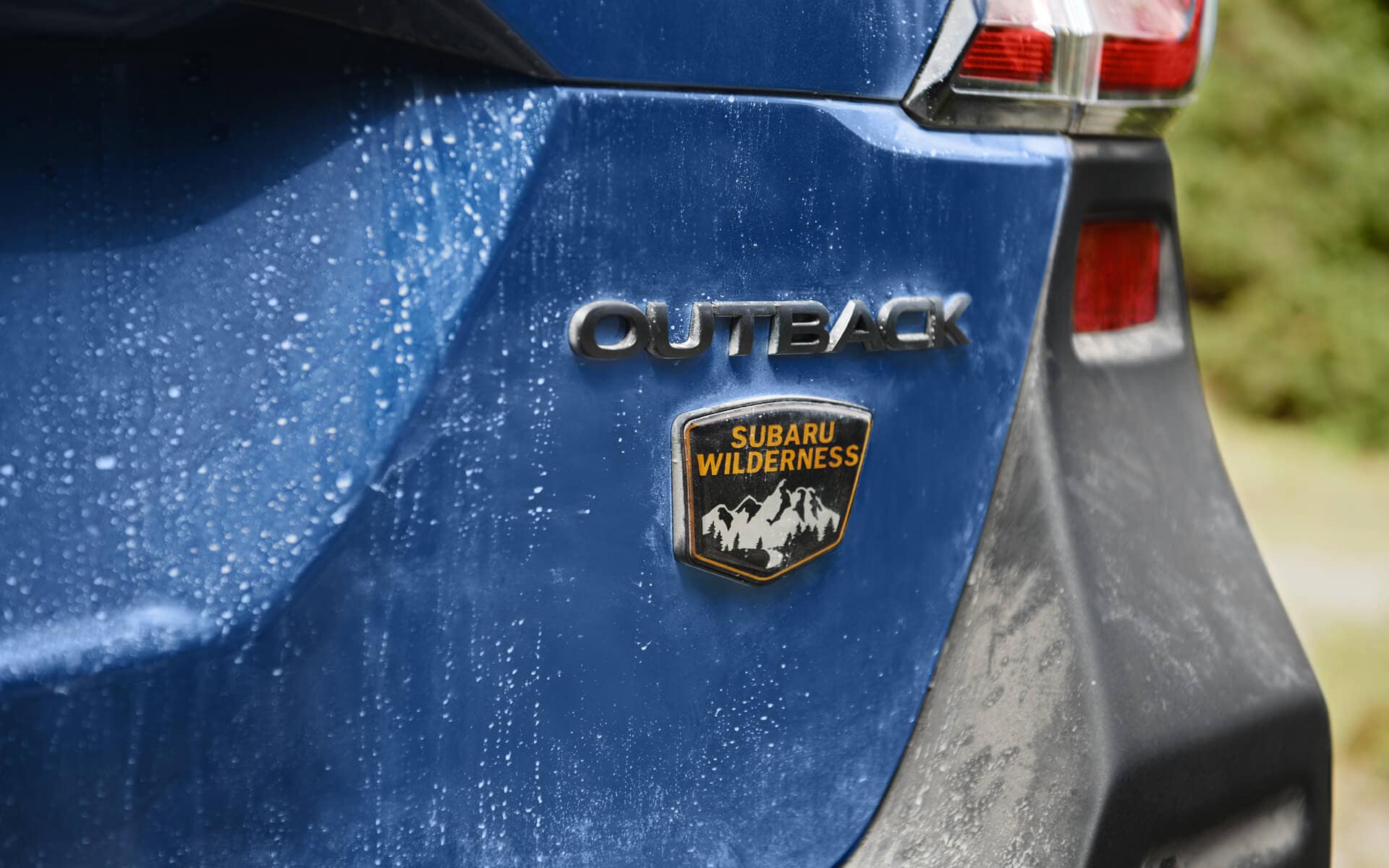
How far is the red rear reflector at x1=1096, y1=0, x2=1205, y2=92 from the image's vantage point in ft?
3.72

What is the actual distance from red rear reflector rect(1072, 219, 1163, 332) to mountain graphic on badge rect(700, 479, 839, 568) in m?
0.36

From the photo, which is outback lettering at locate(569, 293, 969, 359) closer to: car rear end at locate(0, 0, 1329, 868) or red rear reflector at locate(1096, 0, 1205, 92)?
car rear end at locate(0, 0, 1329, 868)

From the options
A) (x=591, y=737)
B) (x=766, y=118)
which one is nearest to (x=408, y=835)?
(x=591, y=737)

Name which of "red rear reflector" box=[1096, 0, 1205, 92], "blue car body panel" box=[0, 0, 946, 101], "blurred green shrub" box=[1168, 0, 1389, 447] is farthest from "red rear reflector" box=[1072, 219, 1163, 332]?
"blurred green shrub" box=[1168, 0, 1389, 447]

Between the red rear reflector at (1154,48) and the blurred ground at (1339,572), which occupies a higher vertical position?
the red rear reflector at (1154,48)

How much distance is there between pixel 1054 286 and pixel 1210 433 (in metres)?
0.33

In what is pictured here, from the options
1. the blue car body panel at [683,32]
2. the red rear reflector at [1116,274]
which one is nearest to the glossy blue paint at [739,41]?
the blue car body panel at [683,32]

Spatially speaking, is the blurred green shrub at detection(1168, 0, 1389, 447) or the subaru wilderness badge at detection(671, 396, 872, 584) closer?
the subaru wilderness badge at detection(671, 396, 872, 584)

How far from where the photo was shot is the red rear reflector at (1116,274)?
121cm

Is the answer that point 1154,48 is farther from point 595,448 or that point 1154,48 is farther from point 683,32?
point 595,448

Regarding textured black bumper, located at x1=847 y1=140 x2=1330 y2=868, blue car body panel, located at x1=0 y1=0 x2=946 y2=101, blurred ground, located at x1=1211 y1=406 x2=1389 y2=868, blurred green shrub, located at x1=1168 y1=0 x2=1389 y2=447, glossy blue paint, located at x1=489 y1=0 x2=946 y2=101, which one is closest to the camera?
blue car body panel, located at x1=0 y1=0 x2=946 y2=101

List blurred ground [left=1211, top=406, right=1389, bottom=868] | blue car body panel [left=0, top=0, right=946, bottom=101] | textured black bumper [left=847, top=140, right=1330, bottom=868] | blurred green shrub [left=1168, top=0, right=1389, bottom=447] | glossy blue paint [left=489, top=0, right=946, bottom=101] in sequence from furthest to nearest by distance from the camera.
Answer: blurred green shrub [left=1168, top=0, right=1389, bottom=447] → blurred ground [left=1211, top=406, right=1389, bottom=868] → textured black bumper [left=847, top=140, right=1330, bottom=868] → glossy blue paint [left=489, top=0, right=946, bottom=101] → blue car body panel [left=0, top=0, right=946, bottom=101]

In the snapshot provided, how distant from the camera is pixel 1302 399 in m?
5.45

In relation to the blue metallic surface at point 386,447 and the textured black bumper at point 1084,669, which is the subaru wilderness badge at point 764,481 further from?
the textured black bumper at point 1084,669
